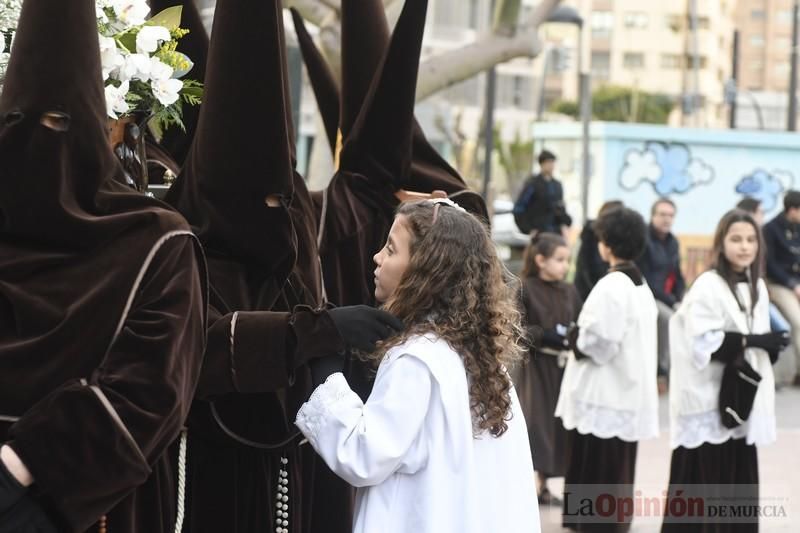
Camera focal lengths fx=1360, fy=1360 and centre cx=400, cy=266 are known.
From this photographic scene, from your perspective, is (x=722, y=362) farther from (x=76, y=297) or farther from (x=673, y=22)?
(x=673, y=22)

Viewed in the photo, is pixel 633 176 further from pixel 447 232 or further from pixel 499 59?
pixel 447 232

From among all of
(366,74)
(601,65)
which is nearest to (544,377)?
(366,74)

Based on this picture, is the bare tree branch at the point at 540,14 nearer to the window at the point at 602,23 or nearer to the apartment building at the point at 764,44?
the window at the point at 602,23

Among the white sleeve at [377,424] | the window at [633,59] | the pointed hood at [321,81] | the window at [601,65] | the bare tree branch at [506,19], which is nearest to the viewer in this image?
the white sleeve at [377,424]

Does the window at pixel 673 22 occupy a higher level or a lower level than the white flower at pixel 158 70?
higher

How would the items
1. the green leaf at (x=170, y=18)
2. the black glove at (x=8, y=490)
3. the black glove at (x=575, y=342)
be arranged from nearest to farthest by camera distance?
the black glove at (x=8, y=490), the green leaf at (x=170, y=18), the black glove at (x=575, y=342)

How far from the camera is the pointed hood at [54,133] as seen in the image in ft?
10.3

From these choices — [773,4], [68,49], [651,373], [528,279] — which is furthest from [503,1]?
[773,4]

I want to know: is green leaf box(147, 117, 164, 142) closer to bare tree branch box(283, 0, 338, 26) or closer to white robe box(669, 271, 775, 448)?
white robe box(669, 271, 775, 448)

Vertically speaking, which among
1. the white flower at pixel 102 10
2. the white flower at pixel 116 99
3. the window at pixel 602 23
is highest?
the window at pixel 602 23

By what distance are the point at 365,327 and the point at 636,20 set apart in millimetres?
92868

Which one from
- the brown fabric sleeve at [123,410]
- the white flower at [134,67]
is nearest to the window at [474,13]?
the white flower at [134,67]

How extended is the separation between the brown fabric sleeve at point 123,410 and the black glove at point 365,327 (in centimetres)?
55

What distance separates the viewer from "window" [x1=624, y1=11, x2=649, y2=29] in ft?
305
